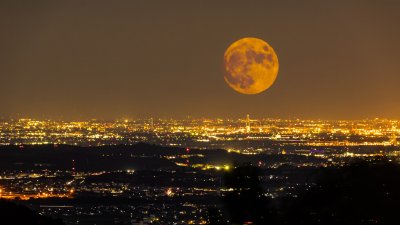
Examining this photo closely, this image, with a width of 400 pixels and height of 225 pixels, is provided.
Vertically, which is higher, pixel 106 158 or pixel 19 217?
pixel 106 158

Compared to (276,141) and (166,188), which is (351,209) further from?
(276,141)

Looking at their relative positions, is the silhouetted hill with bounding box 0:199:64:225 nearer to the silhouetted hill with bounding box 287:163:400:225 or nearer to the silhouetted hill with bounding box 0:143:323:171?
the silhouetted hill with bounding box 287:163:400:225

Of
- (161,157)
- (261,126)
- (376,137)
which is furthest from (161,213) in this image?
(261,126)

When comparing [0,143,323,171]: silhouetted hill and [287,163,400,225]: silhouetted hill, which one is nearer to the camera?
[287,163,400,225]: silhouetted hill

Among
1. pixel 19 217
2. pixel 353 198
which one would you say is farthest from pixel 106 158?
pixel 353 198

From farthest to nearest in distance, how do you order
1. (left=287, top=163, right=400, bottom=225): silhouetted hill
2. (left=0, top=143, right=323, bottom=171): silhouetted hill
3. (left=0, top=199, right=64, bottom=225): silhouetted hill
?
(left=0, top=143, right=323, bottom=171): silhouetted hill → (left=0, top=199, right=64, bottom=225): silhouetted hill → (left=287, top=163, right=400, bottom=225): silhouetted hill

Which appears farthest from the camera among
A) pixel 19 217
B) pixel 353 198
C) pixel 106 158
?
pixel 106 158

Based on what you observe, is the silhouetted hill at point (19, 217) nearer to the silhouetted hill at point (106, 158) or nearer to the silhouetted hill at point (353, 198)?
the silhouetted hill at point (353, 198)

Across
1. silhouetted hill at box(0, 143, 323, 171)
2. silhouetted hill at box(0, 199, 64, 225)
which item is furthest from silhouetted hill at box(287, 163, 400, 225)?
silhouetted hill at box(0, 143, 323, 171)

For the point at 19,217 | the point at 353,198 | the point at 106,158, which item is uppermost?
the point at 106,158

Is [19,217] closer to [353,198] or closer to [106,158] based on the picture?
[353,198]

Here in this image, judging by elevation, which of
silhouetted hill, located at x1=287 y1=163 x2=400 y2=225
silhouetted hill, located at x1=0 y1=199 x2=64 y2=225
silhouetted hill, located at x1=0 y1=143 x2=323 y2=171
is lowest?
silhouetted hill, located at x1=0 y1=199 x2=64 y2=225
